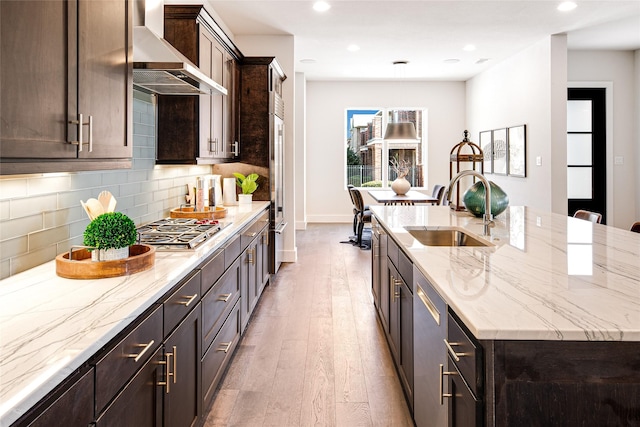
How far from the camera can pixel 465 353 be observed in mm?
1191

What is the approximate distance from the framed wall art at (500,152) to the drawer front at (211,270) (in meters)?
6.31

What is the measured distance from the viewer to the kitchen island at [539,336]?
106 cm

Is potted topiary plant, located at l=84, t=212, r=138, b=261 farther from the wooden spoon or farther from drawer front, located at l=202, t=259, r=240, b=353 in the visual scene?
drawer front, located at l=202, t=259, r=240, b=353

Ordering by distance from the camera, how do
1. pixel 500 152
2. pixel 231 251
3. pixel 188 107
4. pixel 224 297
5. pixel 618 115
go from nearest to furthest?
pixel 224 297, pixel 231 251, pixel 188 107, pixel 618 115, pixel 500 152

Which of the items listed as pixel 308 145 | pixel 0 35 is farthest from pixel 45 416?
pixel 308 145

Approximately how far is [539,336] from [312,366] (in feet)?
6.59

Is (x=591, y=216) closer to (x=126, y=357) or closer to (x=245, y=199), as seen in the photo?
(x=245, y=199)

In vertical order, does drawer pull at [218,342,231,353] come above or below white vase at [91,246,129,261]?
below

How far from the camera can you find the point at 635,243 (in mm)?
2123

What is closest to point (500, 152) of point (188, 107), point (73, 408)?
point (188, 107)

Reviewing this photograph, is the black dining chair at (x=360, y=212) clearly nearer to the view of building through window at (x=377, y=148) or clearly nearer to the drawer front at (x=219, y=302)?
the view of building through window at (x=377, y=148)

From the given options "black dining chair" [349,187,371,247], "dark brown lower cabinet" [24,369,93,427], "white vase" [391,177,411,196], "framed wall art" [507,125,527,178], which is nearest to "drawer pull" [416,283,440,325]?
"dark brown lower cabinet" [24,369,93,427]

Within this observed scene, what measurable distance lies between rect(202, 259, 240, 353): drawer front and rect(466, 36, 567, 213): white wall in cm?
487

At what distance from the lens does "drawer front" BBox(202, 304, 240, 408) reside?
218cm
